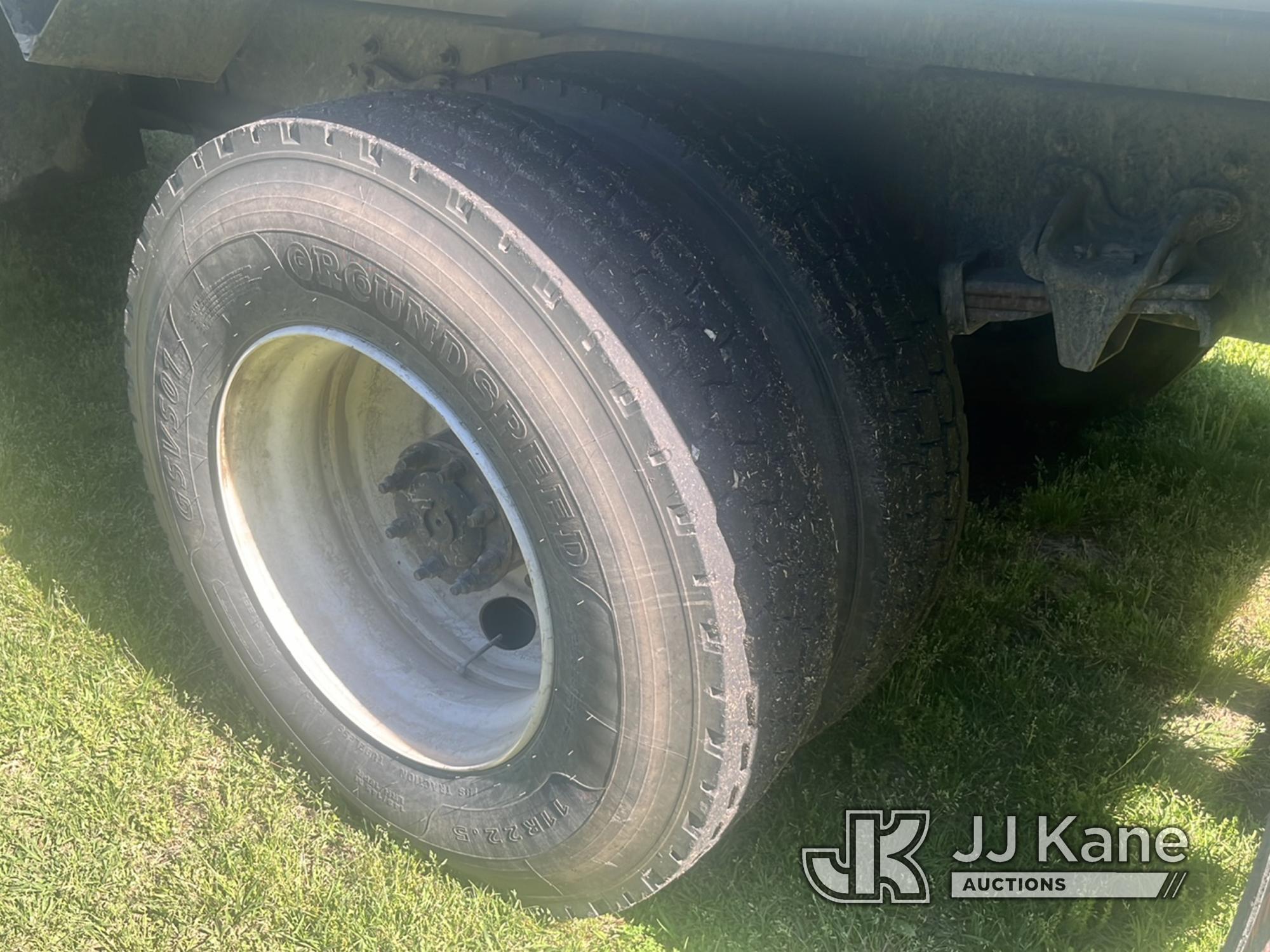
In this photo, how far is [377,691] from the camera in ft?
7.02

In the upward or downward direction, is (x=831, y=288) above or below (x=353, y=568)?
above

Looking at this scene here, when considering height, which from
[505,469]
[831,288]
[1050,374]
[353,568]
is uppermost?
[1050,374]

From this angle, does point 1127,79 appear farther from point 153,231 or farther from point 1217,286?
point 153,231

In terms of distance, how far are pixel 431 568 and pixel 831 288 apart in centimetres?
93

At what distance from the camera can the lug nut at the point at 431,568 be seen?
2.16m

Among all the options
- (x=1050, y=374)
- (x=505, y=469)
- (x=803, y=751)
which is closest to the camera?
(x=505, y=469)

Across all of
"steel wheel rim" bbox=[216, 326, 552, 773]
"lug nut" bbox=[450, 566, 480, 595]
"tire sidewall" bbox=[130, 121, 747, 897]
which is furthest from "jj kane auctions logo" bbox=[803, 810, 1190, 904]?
"lug nut" bbox=[450, 566, 480, 595]

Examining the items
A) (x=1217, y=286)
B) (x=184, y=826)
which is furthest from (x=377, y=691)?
(x=1217, y=286)

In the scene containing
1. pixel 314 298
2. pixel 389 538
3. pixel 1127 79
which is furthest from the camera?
pixel 389 538

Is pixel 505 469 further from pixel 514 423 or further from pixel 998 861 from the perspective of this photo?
pixel 998 861

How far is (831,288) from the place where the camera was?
1.76 meters

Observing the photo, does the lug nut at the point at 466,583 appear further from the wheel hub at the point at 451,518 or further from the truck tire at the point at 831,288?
the truck tire at the point at 831,288

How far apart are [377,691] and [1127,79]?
160 centimetres

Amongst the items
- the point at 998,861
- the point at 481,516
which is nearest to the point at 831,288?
the point at 481,516
